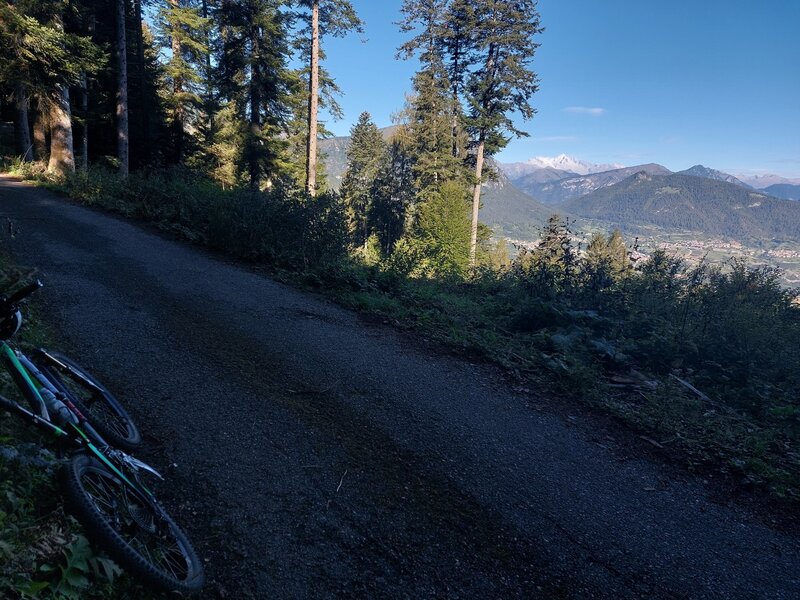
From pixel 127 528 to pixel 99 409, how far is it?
1502mm

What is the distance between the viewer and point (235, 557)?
2.70m

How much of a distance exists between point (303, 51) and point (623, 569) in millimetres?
23034

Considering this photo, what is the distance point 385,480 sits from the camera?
3605mm

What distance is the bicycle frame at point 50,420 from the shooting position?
2461mm

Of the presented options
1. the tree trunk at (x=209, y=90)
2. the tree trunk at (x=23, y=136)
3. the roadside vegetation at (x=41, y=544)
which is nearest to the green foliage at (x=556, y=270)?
the roadside vegetation at (x=41, y=544)

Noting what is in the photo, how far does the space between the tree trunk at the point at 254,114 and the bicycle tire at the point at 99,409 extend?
19.5 meters

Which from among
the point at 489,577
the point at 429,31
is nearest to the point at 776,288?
the point at 489,577

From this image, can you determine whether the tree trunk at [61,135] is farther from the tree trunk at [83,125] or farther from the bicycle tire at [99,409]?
the bicycle tire at [99,409]

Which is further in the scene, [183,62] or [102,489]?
[183,62]

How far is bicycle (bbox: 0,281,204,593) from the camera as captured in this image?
2.17 meters

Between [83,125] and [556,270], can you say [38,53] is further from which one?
[556,270]

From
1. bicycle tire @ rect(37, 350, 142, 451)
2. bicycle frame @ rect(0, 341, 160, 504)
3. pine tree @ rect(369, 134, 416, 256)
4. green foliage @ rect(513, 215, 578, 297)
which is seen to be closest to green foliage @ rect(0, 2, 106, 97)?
bicycle tire @ rect(37, 350, 142, 451)

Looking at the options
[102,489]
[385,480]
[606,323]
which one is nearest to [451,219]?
[606,323]

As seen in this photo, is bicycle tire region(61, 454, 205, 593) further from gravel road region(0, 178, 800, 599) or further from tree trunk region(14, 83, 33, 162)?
tree trunk region(14, 83, 33, 162)
